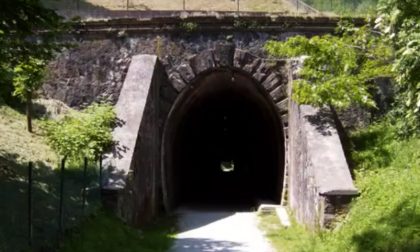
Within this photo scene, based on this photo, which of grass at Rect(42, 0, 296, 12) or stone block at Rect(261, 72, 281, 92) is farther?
grass at Rect(42, 0, 296, 12)

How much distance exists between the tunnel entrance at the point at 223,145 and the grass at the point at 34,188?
3.47 meters

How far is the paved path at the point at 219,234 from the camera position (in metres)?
10.2

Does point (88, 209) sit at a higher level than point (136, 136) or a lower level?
lower

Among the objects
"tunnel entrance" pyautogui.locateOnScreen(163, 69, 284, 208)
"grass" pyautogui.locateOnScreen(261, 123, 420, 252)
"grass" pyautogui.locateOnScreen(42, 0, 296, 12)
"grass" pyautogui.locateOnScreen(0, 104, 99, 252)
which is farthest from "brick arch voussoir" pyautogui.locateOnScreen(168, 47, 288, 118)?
"grass" pyautogui.locateOnScreen(42, 0, 296, 12)

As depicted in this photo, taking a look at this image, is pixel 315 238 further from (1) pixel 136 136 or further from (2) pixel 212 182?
(2) pixel 212 182

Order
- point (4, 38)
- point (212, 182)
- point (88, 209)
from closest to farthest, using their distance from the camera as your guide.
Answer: point (4, 38) < point (88, 209) < point (212, 182)

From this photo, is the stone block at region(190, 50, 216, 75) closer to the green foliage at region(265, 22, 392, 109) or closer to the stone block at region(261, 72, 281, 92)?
the stone block at region(261, 72, 281, 92)

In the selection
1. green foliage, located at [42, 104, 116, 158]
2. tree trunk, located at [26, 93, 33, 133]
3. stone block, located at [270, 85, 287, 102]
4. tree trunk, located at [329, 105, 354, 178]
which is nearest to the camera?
green foliage, located at [42, 104, 116, 158]

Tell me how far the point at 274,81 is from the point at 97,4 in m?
19.6

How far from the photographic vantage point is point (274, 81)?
561 inches

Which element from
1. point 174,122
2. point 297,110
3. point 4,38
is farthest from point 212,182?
point 4,38

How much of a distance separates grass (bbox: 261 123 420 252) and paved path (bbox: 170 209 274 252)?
31 centimetres

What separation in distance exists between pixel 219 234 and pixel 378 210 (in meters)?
3.38

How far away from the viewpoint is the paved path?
10.2 meters
